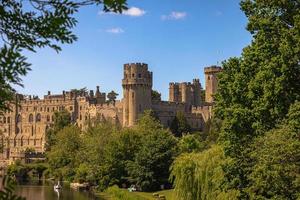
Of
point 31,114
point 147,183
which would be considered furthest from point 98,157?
point 31,114

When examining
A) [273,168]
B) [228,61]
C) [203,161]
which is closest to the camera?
[273,168]

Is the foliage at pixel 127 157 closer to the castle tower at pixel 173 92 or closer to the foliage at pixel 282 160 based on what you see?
the foliage at pixel 282 160

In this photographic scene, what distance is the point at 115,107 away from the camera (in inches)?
3890

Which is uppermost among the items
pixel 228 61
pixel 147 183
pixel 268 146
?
pixel 228 61

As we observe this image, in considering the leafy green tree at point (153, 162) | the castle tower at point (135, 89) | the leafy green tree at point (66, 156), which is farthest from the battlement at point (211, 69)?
the leafy green tree at point (153, 162)

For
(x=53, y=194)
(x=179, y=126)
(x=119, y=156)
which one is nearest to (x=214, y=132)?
(x=119, y=156)

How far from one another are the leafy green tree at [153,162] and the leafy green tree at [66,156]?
1652 cm

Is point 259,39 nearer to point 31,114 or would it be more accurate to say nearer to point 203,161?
point 203,161

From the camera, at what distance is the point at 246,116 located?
73.4 feet

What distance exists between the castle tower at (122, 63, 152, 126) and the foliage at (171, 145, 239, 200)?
59.6 meters

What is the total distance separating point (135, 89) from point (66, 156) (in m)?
25.8

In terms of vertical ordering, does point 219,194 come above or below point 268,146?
below

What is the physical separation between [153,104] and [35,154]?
21699 mm

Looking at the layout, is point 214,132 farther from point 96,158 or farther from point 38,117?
point 38,117
